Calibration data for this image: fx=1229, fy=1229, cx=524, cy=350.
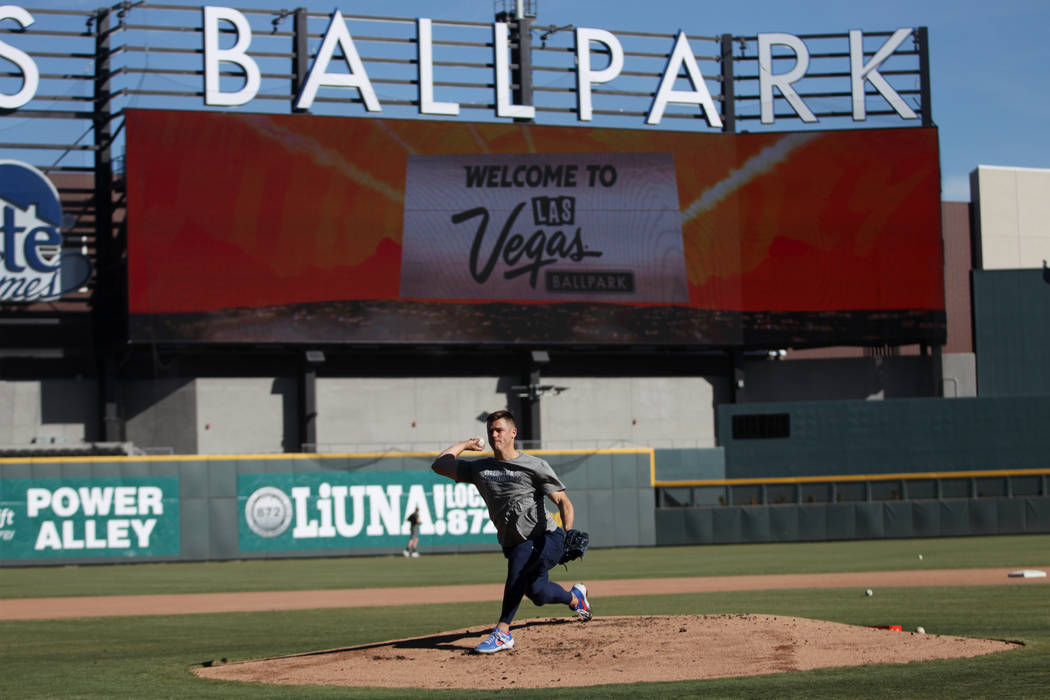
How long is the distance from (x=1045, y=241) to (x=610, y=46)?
21372mm

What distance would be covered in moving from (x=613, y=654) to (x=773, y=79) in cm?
3810

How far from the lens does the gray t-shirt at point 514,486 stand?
28.8 ft

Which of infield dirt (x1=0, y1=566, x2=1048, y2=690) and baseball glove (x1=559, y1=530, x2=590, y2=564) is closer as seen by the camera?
infield dirt (x1=0, y1=566, x2=1048, y2=690)

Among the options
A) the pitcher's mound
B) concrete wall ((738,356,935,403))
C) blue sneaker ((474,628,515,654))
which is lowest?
the pitcher's mound

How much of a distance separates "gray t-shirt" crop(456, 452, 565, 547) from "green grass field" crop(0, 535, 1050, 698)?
5.09 ft

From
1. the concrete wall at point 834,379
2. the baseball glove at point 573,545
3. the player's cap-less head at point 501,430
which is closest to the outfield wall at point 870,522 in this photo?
the concrete wall at point 834,379

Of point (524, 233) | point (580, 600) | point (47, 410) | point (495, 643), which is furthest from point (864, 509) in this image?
point (495, 643)

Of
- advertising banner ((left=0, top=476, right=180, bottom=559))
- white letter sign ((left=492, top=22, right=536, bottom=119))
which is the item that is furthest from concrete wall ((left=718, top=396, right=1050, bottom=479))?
advertising banner ((left=0, top=476, right=180, bottom=559))

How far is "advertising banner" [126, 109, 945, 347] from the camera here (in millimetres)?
37312

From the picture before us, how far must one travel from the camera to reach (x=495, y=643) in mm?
8797

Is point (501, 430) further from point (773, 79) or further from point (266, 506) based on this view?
point (773, 79)

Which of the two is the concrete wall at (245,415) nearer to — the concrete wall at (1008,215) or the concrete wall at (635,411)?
the concrete wall at (635,411)

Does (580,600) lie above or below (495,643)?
above

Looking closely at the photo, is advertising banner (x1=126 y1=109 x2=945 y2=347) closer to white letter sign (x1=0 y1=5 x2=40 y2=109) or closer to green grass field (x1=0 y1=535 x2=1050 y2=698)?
white letter sign (x1=0 y1=5 x2=40 y2=109)
